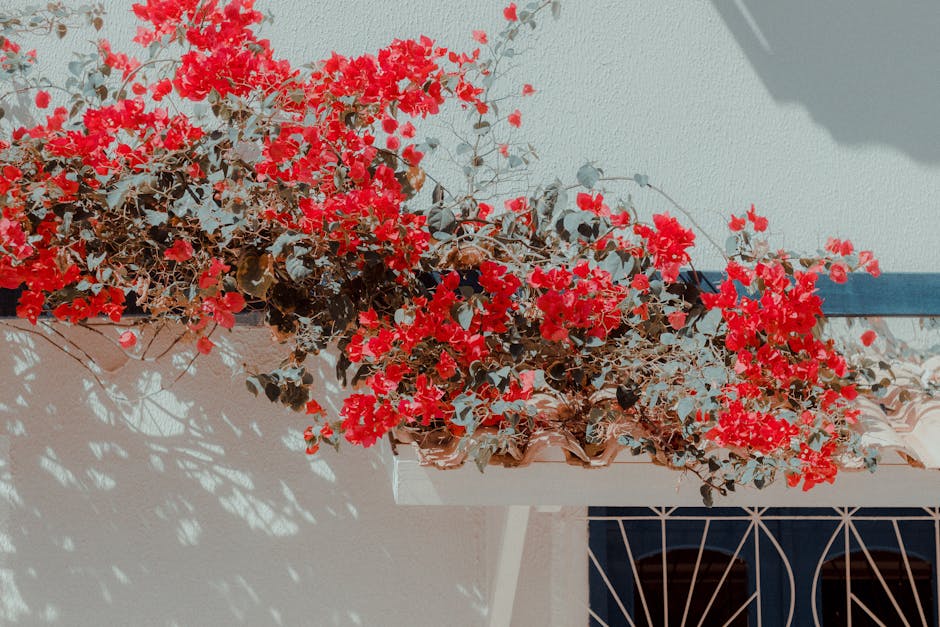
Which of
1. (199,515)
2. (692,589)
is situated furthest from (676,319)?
(199,515)

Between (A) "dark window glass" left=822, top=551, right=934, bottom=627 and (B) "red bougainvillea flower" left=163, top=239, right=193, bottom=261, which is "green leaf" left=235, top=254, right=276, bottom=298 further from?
(A) "dark window glass" left=822, top=551, right=934, bottom=627

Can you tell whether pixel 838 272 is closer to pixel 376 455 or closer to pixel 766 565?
pixel 766 565

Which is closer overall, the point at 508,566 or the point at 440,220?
the point at 440,220

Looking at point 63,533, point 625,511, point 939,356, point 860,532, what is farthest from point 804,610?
point 63,533

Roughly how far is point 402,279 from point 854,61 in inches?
139

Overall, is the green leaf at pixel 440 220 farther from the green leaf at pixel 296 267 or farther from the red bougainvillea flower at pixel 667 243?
the red bougainvillea flower at pixel 667 243

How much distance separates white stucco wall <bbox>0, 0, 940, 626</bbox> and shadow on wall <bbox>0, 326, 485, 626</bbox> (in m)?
0.01

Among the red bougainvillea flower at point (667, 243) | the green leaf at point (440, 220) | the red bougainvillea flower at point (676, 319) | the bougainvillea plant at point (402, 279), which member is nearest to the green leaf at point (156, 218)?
the bougainvillea plant at point (402, 279)

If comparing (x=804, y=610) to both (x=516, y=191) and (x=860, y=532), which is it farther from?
(x=516, y=191)

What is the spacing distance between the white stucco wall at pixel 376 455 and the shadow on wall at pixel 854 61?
0.01 meters

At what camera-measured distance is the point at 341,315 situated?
451cm

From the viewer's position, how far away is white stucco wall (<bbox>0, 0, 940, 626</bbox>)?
590 cm

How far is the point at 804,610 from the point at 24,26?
19.8ft

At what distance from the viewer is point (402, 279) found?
458 cm
